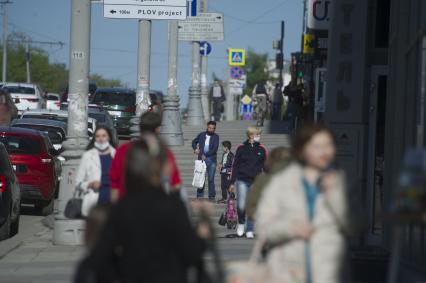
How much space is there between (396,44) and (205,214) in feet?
25.6

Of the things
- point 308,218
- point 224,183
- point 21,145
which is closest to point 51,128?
point 21,145

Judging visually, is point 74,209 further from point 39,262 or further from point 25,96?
point 25,96

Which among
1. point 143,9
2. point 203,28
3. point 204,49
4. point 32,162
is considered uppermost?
point 203,28

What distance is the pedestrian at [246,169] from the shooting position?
63.4ft

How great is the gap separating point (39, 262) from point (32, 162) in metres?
7.78

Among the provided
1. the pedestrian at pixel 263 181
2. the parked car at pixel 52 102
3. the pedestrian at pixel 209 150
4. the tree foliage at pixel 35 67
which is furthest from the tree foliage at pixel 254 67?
the pedestrian at pixel 263 181

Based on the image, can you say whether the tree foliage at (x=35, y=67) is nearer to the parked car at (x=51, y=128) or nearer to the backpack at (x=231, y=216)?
the parked car at (x=51, y=128)

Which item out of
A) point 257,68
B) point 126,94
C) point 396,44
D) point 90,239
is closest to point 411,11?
point 396,44

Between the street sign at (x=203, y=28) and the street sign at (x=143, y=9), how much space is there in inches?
589

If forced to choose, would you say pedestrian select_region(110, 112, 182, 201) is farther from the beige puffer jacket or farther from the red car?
the red car

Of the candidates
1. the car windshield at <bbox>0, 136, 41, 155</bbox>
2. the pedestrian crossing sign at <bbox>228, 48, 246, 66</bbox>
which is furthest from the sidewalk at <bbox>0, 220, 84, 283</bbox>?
the pedestrian crossing sign at <bbox>228, 48, 246, 66</bbox>

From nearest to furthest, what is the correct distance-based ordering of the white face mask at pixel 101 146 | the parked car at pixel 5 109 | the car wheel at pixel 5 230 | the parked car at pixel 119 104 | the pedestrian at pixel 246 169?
1. the white face mask at pixel 101 146
2. the car wheel at pixel 5 230
3. the pedestrian at pixel 246 169
4. the parked car at pixel 5 109
5. the parked car at pixel 119 104

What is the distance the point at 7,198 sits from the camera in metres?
19.0

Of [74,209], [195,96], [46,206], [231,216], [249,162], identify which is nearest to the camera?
[74,209]
